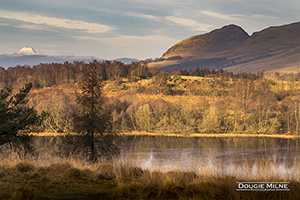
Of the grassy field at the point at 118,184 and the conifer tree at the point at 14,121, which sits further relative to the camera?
the conifer tree at the point at 14,121

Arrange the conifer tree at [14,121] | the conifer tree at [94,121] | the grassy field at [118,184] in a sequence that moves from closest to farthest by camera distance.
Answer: the grassy field at [118,184]
the conifer tree at [14,121]
the conifer tree at [94,121]

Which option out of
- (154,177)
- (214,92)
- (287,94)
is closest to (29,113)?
(154,177)

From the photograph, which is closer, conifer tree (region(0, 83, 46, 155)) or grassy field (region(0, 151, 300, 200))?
grassy field (region(0, 151, 300, 200))

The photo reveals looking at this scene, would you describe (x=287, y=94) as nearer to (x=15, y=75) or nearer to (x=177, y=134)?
(x=177, y=134)

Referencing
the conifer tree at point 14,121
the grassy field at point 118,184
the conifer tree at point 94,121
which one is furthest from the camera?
the conifer tree at point 94,121

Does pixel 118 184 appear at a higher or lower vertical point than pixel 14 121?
lower

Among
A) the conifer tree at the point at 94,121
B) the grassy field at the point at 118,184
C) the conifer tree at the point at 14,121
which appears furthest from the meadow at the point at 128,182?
the conifer tree at the point at 94,121

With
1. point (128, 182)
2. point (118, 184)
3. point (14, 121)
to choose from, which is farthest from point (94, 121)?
point (118, 184)

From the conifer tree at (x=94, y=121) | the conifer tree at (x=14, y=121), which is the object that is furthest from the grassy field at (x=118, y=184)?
the conifer tree at (x=94, y=121)

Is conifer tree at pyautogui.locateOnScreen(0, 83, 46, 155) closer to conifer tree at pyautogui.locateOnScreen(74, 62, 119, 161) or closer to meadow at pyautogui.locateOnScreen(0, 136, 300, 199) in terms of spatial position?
meadow at pyautogui.locateOnScreen(0, 136, 300, 199)

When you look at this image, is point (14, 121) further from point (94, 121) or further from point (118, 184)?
point (118, 184)

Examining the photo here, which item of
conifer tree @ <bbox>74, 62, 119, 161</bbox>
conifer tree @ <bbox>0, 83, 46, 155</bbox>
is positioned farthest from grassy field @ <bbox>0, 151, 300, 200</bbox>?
conifer tree @ <bbox>74, 62, 119, 161</bbox>

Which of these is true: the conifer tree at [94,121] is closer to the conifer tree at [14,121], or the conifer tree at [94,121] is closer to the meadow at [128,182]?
the conifer tree at [14,121]

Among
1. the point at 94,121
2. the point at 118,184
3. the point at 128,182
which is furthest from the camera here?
the point at 94,121
